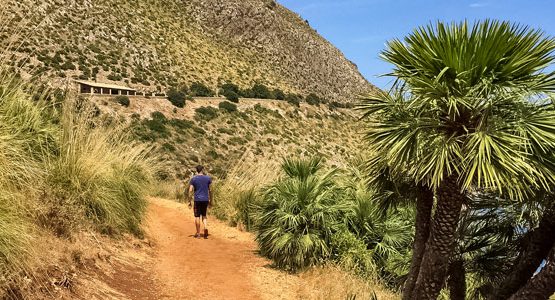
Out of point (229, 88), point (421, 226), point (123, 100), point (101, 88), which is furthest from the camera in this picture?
point (229, 88)

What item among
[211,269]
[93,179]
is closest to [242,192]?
[211,269]

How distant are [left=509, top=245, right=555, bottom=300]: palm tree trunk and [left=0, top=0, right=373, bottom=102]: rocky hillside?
2476 centimetres

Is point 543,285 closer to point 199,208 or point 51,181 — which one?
point 51,181

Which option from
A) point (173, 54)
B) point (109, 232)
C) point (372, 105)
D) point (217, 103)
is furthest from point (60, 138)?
point (173, 54)

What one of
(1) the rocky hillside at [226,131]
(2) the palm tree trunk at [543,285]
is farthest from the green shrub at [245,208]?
(1) the rocky hillside at [226,131]

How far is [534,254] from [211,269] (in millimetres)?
5529

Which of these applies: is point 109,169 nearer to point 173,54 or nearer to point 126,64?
point 126,64

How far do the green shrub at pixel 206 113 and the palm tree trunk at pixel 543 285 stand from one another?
43752 mm

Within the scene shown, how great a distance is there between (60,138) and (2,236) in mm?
3588

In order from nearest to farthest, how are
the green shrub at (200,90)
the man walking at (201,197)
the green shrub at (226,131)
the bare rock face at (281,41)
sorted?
the man walking at (201,197)
the green shrub at (226,131)
the green shrub at (200,90)
the bare rock face at (281,41)

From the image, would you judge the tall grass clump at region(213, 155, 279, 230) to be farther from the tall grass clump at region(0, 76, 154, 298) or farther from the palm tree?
the palm tree

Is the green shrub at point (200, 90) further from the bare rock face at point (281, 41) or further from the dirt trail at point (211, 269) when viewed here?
the dirt trail at point (211, 269)

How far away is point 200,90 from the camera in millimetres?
60188

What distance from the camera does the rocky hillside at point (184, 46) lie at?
52375 millimetres
